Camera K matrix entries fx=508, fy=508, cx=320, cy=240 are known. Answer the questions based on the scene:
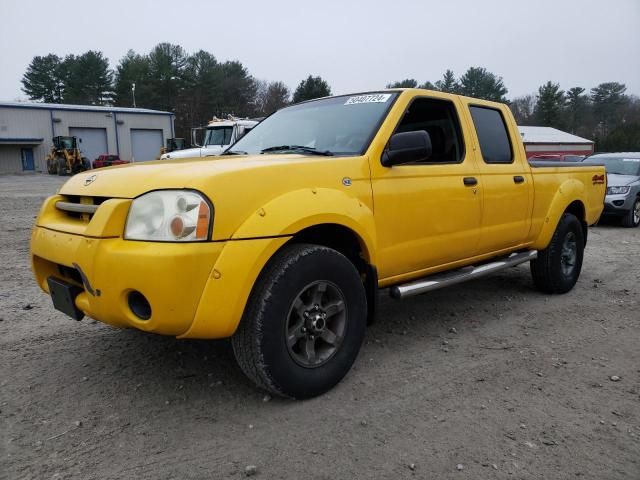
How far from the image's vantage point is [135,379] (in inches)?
127

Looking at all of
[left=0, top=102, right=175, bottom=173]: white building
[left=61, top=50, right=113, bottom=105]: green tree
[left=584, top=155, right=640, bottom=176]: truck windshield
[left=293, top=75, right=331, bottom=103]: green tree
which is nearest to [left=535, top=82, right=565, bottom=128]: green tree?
[left=293, top=75, right=331, bottom=103]: green tree

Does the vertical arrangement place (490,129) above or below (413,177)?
above

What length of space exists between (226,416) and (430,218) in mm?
1915

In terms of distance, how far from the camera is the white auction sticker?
3698mm

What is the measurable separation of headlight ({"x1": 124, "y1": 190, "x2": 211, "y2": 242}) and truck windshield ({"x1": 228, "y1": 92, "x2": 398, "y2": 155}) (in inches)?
47.2

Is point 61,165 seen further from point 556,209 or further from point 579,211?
point 556,209

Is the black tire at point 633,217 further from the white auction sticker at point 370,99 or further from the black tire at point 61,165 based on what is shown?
the black tire at point 61,165

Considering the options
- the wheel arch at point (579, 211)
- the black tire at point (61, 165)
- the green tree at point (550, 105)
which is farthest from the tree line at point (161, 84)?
the wheel arch at point (579, 211)

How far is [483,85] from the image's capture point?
75938 millimetres

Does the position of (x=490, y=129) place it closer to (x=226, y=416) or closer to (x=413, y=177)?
(x=413, y=177)

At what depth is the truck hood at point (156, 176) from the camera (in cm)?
258

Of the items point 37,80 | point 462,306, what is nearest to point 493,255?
point 462,306

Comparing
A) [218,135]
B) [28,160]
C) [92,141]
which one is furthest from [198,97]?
[218,135]

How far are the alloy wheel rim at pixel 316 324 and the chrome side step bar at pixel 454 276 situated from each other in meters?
0.57
